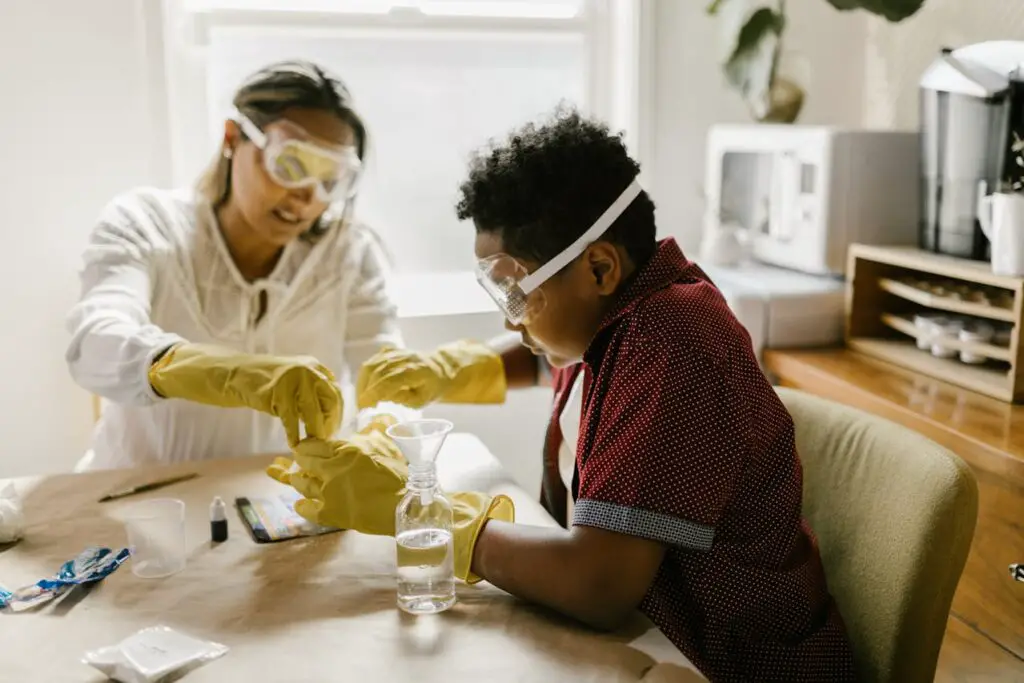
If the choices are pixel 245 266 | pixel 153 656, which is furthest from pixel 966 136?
pixel 153 656

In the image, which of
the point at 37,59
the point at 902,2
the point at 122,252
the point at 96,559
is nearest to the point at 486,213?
the point at 96,559

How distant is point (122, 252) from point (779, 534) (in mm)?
1284

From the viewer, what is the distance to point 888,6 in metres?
2.09

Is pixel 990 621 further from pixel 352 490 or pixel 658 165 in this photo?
pixel 658 165

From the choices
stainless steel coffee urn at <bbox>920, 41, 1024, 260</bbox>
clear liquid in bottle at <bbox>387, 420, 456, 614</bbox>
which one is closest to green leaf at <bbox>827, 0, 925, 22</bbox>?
stainless steel coffee urn at <bbox>920, 41, 1024, 260</bbox>

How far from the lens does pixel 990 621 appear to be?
1.58 m

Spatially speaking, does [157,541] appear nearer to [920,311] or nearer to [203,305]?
[203,305]

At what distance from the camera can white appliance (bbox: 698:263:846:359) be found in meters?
2.19

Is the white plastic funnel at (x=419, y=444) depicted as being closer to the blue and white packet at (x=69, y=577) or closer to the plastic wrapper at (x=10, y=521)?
A: the blue and white packet at (x=69, y=577)

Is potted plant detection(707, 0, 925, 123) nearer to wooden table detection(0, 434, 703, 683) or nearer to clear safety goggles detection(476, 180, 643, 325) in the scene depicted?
clear safety goggles detection(476, 180, 643, 325)

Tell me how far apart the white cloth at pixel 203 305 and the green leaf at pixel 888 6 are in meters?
1.20

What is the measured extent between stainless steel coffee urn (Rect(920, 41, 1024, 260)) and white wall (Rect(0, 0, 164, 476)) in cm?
181

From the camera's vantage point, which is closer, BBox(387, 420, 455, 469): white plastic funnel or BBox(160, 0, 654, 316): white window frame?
BBox(387, 420, 455, 469): white plastic funnel

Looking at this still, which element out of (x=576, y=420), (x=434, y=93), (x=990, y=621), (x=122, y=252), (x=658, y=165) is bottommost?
(x=990, y=621)
